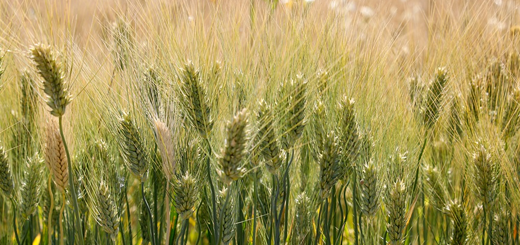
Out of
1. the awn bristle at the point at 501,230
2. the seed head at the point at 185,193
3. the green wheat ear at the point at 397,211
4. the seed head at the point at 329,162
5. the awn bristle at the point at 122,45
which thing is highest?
the awn bristle at the point at 122,45

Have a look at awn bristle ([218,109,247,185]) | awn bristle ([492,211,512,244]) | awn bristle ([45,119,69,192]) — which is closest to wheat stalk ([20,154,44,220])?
awn bristle ([45,119,69,192])

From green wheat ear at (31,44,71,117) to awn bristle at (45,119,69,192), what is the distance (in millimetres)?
147

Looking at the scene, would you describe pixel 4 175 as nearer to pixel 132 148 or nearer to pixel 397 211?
pixel 132 148

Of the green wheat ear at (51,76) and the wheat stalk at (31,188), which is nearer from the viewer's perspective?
the green wheat ear at (51,76)

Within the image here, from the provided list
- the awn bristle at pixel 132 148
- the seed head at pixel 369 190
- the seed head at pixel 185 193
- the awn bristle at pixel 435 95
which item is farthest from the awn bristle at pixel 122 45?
the awn bristle at pixel 435 95

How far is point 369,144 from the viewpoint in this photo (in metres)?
1.31

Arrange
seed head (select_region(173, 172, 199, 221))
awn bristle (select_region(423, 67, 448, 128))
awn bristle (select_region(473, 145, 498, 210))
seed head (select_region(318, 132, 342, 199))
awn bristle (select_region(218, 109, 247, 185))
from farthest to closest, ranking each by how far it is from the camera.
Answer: awn bristle (select_region(423, 67, 448, 128)), awn bristle (select_region(473, 145, 498, 210)), seed head (select_region(318, 132, 342, 199)), seed head (select_region(173, 172, 199, 221)), awn bristle (select_region(218, 109, 247, 185))

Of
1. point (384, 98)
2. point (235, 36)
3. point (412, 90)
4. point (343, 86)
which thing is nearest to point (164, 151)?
point (235, 36)

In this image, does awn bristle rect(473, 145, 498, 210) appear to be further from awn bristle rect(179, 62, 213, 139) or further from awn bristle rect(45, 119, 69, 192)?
awn bristle rect(45, 119, 69, 192)

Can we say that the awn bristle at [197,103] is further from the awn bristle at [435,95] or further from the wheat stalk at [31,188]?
the awn bristle at [435,95]

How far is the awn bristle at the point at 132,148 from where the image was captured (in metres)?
1.08

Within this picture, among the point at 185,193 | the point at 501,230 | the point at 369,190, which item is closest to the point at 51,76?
the point at 185,193

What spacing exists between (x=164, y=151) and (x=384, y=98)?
616 mm

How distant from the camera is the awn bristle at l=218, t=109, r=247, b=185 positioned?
0.95 meters
